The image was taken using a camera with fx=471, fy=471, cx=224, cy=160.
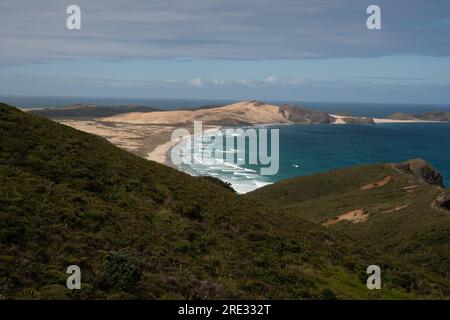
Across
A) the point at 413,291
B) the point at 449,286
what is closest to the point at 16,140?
the point at 413,291

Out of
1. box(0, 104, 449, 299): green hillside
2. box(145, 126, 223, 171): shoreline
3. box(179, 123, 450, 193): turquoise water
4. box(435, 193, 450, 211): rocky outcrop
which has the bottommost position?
box(179, 123, 450, 193): turquoise water

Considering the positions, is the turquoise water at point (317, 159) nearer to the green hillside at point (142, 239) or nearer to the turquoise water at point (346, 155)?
the turquoise water at point (346, 155)

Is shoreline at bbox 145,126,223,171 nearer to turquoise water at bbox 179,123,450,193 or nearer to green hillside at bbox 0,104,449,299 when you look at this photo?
turquoise water at bbox 179,123,450,193

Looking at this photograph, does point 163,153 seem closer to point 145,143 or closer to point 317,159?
point 145,143

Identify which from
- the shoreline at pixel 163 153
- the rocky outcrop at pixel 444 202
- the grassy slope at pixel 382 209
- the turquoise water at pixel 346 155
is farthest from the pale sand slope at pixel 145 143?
the rocky outcrop at pixel 444 202

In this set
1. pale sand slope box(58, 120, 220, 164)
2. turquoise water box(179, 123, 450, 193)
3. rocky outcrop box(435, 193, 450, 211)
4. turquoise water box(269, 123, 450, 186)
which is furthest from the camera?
pale sand slope box(58, 120, 220, 164)

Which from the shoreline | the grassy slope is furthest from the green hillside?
the shoreline

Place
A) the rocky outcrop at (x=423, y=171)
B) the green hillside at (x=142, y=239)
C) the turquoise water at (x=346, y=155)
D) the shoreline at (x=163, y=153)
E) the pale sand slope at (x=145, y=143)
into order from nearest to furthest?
1. the green hillside at (x=142, y=239)
2. the rocky outcrop at (x=423, y=171)
3. the shoreline at (x=163, y=153)
4. the turquoise water at (x=346, y=155)
5. the pale sand slope at (x=145, y=143)
